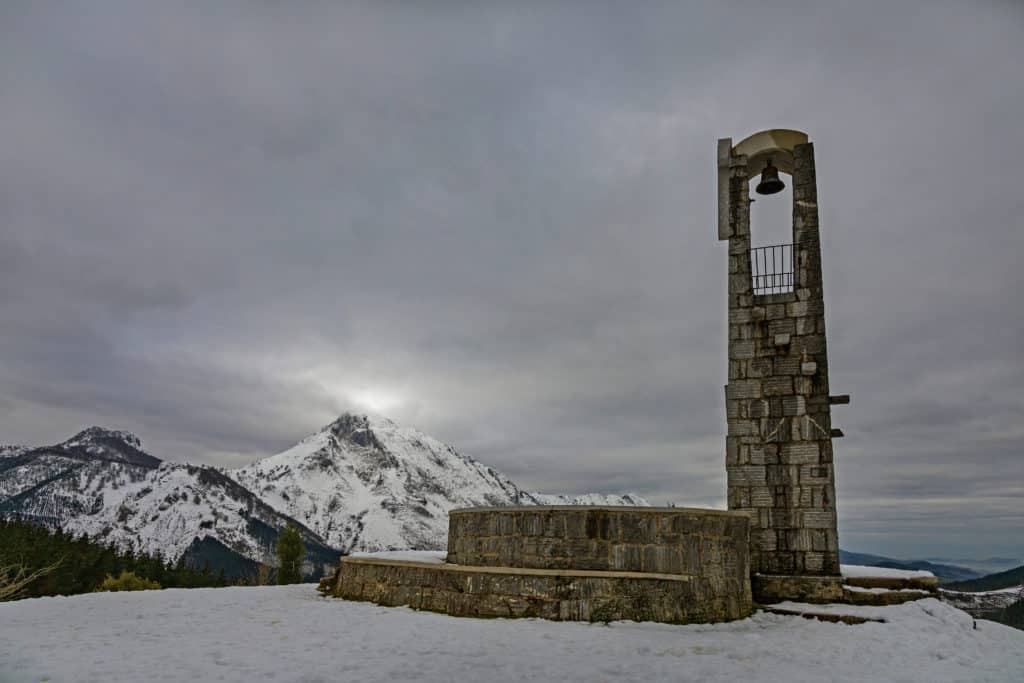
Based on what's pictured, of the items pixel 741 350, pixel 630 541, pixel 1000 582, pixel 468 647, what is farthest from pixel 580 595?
pixel 1000 582

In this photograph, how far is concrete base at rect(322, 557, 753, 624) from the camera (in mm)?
10875

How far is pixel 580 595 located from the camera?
1091 cm

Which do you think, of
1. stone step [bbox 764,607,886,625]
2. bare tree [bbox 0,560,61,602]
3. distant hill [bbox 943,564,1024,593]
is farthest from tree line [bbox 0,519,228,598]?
distant hill [bbox 943,564,1024,593]

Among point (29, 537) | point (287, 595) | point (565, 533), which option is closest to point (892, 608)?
point (565, 533)

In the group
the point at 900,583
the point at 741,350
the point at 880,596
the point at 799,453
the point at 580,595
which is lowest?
the point at 580,595

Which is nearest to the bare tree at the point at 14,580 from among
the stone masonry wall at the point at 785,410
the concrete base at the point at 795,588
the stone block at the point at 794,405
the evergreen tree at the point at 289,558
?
the evergreen tree at the point at 289,558

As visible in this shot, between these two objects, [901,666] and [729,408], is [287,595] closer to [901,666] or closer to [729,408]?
[729,408]

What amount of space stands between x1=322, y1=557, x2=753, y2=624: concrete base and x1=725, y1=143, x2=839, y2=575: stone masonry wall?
2.40 metres

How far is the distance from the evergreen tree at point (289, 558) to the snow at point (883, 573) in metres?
36.4

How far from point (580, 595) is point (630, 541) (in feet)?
4.33

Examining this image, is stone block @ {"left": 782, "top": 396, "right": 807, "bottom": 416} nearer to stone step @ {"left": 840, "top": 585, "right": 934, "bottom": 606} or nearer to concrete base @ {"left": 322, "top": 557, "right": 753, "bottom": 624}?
stone step @ {"left": 840, "top": 585, "right": 934, "bottom": 606}

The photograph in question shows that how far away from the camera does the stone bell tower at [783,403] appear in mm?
13805

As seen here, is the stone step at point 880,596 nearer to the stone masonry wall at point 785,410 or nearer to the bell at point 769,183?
the stone masonry wall at point 785,410

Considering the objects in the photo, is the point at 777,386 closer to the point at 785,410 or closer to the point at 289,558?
the point at 785,410
